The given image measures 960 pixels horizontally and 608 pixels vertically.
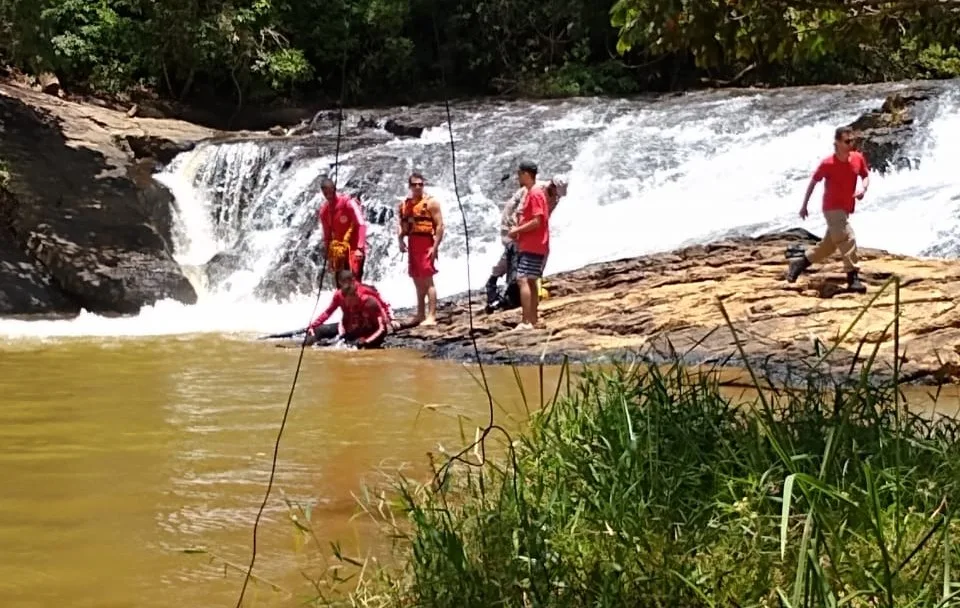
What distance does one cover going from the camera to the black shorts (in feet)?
33.5

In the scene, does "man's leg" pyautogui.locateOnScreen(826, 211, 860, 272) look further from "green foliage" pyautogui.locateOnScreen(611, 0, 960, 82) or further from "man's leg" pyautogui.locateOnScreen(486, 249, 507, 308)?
"green foliage" pyautogui.locateOnScreen(611, 0, 960, 82)

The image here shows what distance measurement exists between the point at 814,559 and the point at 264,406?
5.15 m

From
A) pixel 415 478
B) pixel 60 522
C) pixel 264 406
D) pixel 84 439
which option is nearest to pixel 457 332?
pixel 264 406

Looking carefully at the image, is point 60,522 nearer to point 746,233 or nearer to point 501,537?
point 501,537

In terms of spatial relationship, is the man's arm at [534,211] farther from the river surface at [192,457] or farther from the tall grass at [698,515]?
the tall grass at [698,515]

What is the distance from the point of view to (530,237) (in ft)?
33.3

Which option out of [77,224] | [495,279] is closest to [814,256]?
[495,279]

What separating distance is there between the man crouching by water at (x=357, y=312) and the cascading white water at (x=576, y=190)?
8.83ft

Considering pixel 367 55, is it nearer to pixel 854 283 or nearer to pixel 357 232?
pixel 357 232

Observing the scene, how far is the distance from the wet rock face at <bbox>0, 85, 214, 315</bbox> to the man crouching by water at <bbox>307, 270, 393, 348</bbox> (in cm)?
560

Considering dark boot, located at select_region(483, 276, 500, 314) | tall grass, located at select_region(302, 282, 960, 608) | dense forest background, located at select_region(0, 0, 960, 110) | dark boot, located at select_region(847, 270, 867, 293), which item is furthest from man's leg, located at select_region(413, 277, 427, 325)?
dense forest background, located at select_region(0, 0, 960, 110)

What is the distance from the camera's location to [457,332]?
1063 centimetres

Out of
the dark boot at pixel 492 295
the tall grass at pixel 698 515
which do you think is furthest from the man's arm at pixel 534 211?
the tall grass at pixel 698 515

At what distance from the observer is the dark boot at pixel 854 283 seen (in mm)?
9805
